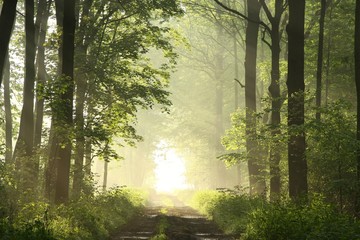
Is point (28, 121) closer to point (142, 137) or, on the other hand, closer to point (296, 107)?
point (142, 137)

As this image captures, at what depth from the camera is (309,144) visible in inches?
690

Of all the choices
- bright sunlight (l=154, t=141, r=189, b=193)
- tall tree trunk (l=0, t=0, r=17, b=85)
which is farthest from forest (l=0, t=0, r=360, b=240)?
bright sunlight (l=154, t=141, r=189, b=193)

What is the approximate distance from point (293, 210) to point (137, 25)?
13.1 metres

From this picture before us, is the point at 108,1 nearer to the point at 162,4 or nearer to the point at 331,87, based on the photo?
the point at 162,4

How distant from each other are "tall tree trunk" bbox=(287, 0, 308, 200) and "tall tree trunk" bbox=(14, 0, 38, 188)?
9.02 meters

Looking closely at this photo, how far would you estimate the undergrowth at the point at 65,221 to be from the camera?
9258mm

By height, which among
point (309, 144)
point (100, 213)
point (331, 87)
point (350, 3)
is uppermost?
point (350, 3)

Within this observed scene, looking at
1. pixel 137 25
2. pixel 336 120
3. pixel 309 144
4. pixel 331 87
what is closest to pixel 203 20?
pixel 331 87

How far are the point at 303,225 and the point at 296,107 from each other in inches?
208

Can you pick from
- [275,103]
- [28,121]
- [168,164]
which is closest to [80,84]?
[28,121]

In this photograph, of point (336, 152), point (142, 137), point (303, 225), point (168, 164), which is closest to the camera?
A: point (303, 225)

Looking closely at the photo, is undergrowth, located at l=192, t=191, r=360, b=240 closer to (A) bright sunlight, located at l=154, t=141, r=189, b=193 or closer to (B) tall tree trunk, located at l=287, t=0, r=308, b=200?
(B) tall tree trunk, located at l=287, t=0, r=308, b=200

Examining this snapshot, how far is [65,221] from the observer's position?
12.6 meters

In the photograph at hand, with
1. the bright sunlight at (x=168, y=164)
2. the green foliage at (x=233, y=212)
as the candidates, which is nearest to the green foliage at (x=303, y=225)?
the green foliage at (x=233, y=212)
